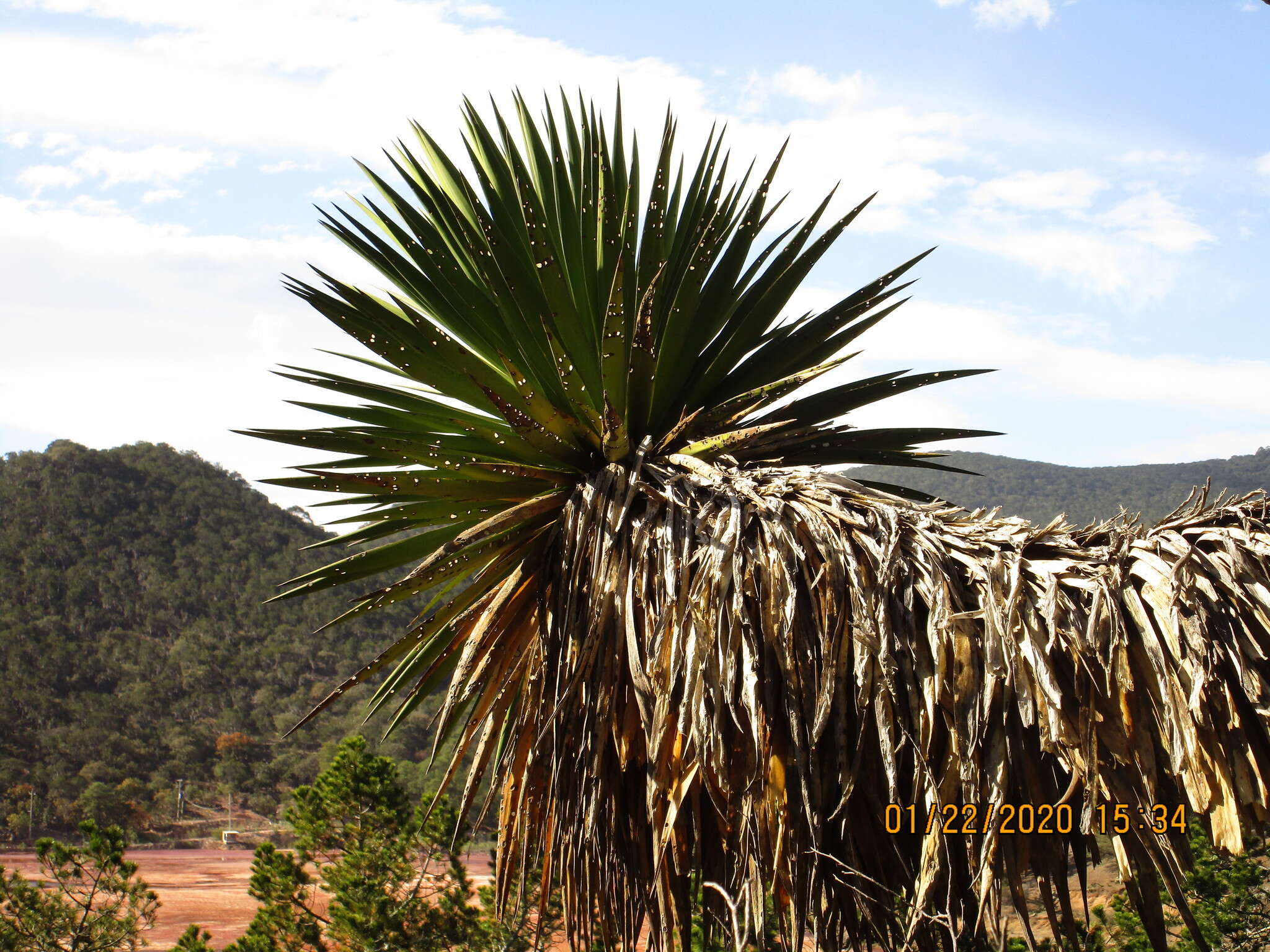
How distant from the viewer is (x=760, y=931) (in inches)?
94.1

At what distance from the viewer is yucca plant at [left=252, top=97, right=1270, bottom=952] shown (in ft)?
7.54

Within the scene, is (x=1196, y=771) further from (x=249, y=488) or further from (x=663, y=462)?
(x=249, y=488)

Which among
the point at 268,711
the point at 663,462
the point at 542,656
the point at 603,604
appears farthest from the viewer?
the point at 268,711

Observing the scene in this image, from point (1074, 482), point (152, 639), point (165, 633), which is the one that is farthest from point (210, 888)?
point (1074, 482)

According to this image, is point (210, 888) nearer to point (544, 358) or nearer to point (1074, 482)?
point (544, 358)

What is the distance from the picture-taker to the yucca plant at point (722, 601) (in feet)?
7.54

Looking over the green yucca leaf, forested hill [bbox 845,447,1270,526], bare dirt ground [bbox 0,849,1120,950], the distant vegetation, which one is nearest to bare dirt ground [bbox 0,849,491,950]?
bare dirt ground [bbox 0,849,1120,950]

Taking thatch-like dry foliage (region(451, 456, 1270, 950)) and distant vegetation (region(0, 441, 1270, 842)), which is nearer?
thatch-like dry foliage (region(451, 456, 1270, 950))

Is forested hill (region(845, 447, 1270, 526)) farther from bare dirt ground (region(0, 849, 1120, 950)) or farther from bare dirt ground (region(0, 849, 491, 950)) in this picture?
bare dirt ground (region(0, 849, 491, 950))

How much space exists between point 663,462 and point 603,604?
70 centimetres

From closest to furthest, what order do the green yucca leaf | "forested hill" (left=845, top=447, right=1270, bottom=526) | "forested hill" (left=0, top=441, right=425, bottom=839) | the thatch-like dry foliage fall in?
the thatch-like dry foliage
the green yucca leaf
"forested hill" (left=0, top=441, right=425, bottom=839)
"forested hill" (left=845, top=447, right=1270, bottom=526)

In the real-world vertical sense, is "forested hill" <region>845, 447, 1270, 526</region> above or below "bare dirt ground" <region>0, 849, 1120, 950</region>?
above

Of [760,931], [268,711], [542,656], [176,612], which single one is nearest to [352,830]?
[542,656]

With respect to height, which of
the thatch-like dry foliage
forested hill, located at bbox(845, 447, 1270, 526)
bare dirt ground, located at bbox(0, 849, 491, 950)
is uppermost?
forested hill, located at bbox(845, 447, 1270, 526)
